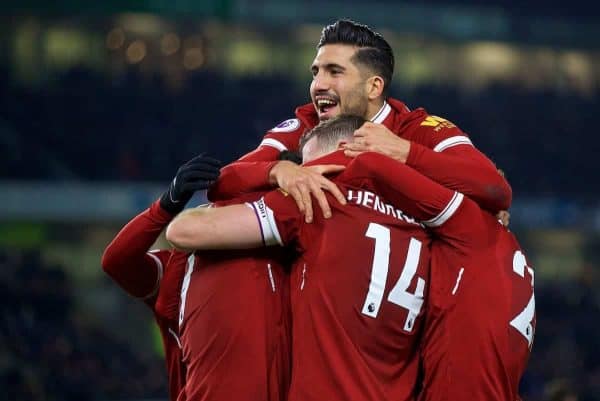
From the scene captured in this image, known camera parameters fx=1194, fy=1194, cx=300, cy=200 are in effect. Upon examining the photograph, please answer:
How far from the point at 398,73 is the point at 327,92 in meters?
21.7

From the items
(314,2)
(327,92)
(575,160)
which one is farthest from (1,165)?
A: (327,92)

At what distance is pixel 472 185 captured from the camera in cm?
379

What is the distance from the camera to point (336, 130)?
3.89m

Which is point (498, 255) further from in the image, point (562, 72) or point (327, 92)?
point (562, 72)

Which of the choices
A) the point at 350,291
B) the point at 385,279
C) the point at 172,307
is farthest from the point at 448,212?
the point at 172,307

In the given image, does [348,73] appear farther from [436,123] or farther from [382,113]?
[436,123]

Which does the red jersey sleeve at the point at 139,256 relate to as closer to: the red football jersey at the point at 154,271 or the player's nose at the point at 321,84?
the red football jersey at the point at 154,271

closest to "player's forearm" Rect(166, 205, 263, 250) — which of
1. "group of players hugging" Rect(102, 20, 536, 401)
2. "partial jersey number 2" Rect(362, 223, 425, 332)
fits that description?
"group of players hugging" Rect(102, 20, 536, 401)

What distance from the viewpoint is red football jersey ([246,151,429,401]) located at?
3.60 meters

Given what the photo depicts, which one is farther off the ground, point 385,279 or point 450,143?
point 450,143

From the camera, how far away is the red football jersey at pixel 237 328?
3.65 meters

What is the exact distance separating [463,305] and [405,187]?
42 cm

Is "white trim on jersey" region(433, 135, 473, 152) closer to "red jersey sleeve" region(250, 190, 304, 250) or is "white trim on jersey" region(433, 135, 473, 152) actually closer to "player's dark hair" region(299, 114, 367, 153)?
"player's dark hair" region(299, 114, 367, 153)

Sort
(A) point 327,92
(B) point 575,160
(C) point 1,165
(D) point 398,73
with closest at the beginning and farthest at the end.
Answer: (A) point 327,92, (C) point 1,165, (B) point 575,160, (D) point 398,73
